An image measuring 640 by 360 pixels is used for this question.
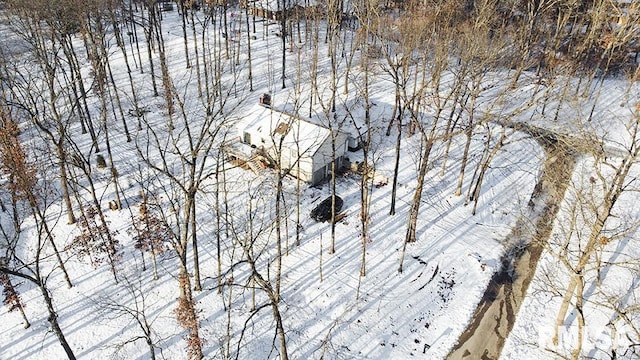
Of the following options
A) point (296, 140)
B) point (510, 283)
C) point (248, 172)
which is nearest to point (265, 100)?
point (248, 172)

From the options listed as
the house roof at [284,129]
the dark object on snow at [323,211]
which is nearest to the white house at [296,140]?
the house roof at [284,129]

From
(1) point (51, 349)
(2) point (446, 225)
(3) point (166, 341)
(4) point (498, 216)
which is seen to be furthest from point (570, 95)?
(1) point (51, 349)

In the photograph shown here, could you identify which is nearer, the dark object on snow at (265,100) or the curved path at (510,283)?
the curved path at (510,283)

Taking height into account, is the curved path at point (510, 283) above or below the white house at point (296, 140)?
below

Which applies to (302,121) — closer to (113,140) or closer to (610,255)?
(113,140)

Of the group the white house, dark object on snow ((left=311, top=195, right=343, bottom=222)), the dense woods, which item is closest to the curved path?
the dense woods

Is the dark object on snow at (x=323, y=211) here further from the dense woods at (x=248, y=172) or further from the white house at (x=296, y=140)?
the white house at (x=296, y=140)
